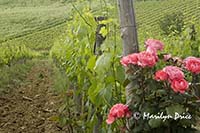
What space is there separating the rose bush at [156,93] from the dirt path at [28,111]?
246 cm

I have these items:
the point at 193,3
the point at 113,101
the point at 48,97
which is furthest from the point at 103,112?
the point at 193,3

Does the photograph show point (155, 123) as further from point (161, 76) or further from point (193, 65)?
point (193, 65)

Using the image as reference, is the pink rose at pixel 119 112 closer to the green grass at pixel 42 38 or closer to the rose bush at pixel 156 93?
the rose bush at pixel 156 93

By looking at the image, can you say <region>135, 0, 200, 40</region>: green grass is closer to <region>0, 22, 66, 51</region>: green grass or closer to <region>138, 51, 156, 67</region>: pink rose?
<region>0, 22, 66, 51</region>: green grass

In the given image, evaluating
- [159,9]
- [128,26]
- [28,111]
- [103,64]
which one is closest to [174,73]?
[128,26]

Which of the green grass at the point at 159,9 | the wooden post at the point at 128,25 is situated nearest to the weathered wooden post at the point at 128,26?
the wooden post at the point at 128,25

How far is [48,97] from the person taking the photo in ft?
23.4

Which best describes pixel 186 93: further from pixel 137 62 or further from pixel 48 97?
pixel 48 97

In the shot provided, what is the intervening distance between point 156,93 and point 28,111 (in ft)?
13.6

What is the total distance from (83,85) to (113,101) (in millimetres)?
959

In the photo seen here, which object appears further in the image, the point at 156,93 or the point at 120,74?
the point at 120,74

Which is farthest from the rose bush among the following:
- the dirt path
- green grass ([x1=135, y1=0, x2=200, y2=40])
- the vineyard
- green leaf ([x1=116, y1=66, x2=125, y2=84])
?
green grass ([x1=135, y1=0, x2=200, y2=40])

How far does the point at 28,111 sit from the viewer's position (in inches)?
233

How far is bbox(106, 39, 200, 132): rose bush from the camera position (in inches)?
77.5
